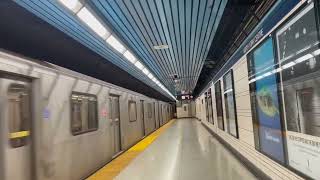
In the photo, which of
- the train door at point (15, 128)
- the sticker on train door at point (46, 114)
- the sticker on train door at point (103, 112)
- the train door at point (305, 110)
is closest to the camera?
the train door at point (305, 110)

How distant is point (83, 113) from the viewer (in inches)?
244

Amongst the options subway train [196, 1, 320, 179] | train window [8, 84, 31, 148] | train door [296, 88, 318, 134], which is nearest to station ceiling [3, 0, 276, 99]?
subway train [196, 1, 320, 179]

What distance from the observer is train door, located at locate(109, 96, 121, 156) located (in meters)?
8.94

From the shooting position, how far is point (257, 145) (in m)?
5.77

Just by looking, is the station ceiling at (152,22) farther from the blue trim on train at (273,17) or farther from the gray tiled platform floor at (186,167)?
the gray tiled platform floor at (186,167)

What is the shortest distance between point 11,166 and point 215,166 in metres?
4.36

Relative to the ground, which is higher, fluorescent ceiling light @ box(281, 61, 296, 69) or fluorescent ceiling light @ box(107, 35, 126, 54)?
fluorescent ceiling light @ box(107, 35, 126, 54)

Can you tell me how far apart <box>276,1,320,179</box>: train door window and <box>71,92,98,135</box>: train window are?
3393mm

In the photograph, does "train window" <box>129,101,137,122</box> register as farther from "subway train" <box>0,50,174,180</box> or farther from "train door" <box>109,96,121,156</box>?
"subway train" <box>0,50,174,180</box>

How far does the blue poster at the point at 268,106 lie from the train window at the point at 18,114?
3.11m

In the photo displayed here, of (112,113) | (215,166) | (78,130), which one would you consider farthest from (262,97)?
(112,113)

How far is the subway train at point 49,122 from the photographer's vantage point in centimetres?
366

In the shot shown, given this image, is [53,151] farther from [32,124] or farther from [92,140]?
[92,140]

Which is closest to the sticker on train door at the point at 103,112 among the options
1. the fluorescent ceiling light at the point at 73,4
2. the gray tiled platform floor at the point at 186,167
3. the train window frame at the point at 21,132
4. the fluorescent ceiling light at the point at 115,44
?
the gray tiled platform floor at the point at 186,167
